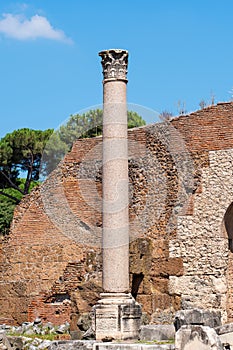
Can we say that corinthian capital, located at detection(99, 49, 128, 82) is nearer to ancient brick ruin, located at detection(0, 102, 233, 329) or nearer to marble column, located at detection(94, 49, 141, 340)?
marble column, located at detection(94, 49, 141, 340)

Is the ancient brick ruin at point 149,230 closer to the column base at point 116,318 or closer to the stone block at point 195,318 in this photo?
the stone block at point 195,318

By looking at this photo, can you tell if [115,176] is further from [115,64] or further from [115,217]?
[115,64]

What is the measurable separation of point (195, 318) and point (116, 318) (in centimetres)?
152

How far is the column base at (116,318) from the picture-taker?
12406mm

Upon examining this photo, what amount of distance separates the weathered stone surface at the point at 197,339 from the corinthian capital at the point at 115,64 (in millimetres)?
4884

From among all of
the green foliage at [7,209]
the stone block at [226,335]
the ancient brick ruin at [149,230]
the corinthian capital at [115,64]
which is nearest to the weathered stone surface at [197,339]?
the stone block at [226,335]

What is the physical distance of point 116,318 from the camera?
1240 cm

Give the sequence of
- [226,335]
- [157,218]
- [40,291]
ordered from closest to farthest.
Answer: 1. [226,335]
2. [157,218]
3. [40,291]

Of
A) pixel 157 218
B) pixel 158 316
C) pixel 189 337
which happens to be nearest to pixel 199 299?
pixel 158 316

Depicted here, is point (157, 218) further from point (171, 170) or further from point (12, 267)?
point (12, 267)

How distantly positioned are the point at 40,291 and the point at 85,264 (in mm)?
1740

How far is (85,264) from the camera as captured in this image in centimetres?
1889

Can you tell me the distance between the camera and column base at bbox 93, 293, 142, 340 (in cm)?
1241

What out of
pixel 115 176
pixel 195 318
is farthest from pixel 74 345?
pixel 115 176
